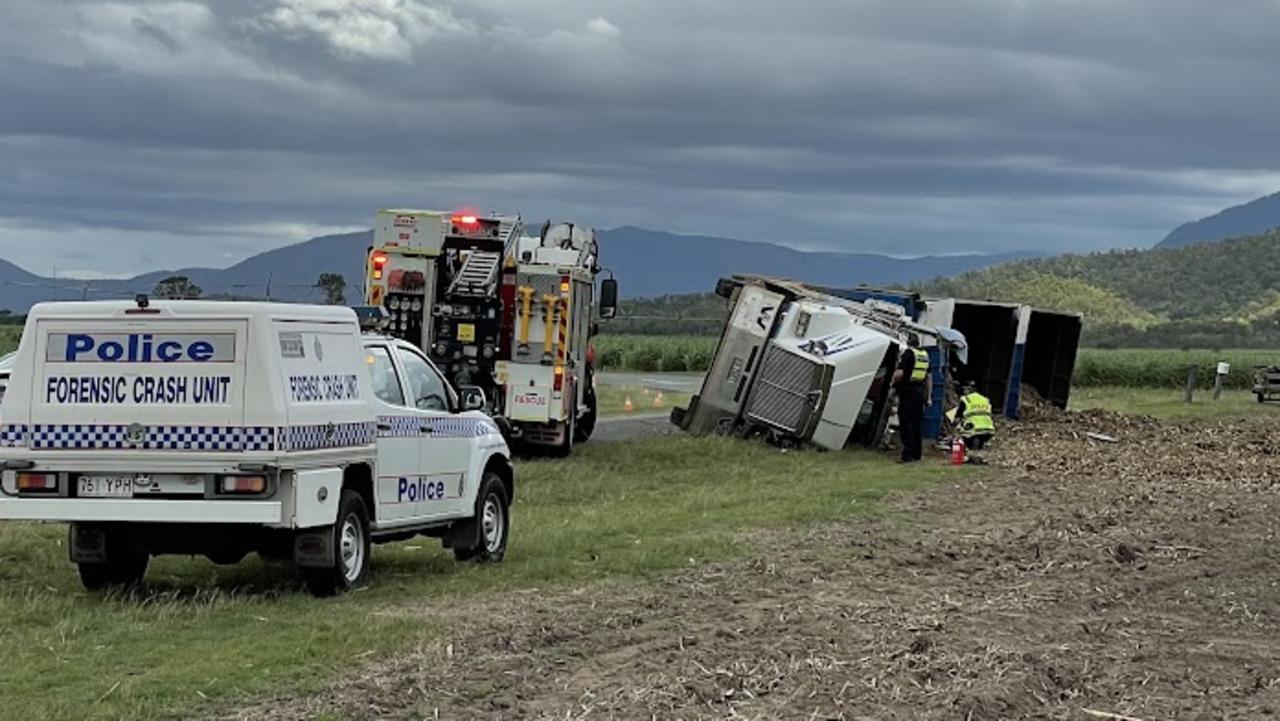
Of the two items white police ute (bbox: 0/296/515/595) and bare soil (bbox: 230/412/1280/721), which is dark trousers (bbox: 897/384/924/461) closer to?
bare soil (bbox: 230/412/1280/721)

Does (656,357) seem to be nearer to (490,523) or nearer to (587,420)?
(587,420)

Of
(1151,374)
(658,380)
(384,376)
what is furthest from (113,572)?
(1151,374)

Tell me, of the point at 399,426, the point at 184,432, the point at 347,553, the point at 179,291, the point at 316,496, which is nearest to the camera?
the point at 184,432

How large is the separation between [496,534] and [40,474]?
4186 millimetres

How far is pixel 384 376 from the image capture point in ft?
42.7

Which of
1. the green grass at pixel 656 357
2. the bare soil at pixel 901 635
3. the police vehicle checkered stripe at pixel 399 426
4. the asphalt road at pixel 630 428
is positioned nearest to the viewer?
the bare soil at pixel 901 635

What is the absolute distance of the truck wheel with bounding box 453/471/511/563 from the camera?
45.7ft

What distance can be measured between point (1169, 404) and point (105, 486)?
40.1 metres

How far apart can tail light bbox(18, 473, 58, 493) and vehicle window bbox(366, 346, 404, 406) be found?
249 cm

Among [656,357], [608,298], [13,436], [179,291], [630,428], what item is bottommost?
[656,357]

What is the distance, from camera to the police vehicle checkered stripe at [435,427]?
12562mm

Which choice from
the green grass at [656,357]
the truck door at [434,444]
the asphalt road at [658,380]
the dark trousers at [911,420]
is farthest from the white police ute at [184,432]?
the green grass at [656,357]

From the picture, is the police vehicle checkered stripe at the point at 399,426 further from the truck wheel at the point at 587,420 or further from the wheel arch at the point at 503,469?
the truck wheel at the point at 587,420

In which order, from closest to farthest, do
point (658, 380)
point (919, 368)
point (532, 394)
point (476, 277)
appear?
point (476, 277)
point (532, 394)
point (919, 368)
point (658, 380)
